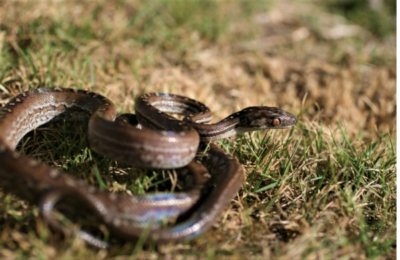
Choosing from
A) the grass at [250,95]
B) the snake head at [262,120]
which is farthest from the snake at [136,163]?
the grass at [250,95]

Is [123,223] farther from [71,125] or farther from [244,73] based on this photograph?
[244,73]

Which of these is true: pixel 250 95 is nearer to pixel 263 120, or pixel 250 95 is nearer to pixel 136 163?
pixel 263 120

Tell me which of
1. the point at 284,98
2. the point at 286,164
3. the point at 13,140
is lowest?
the point at 284,98

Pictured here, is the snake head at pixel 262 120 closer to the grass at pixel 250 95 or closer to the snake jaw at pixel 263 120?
the snake jaw at pixel 263 120

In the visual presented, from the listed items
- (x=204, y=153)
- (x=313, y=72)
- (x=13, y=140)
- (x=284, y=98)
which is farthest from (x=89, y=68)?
(x=313, y=72)

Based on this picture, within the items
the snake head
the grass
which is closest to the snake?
the snake head

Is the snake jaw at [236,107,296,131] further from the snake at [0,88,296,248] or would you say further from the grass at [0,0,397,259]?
the grass at [0,0,397,259]
